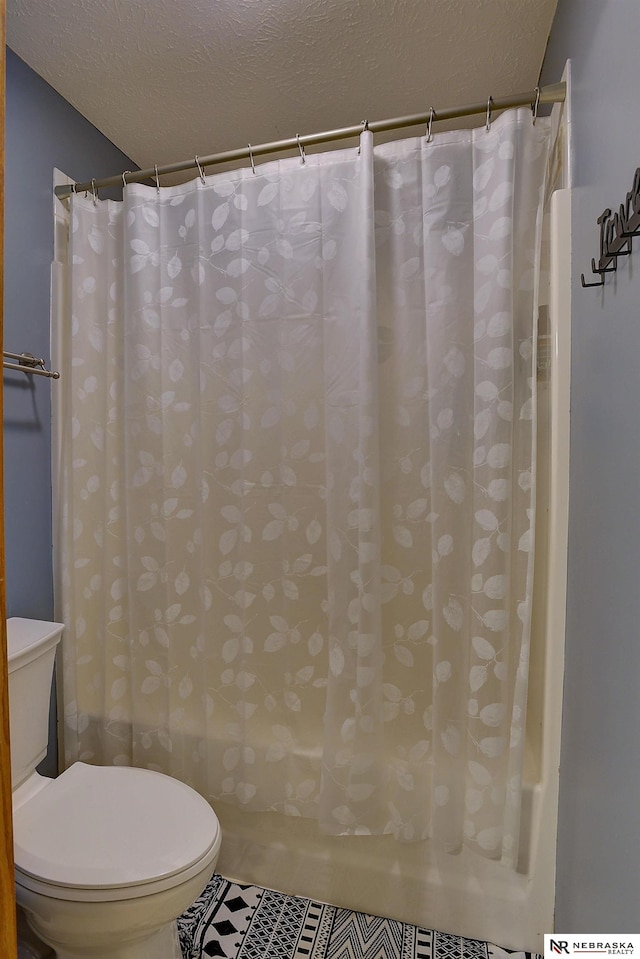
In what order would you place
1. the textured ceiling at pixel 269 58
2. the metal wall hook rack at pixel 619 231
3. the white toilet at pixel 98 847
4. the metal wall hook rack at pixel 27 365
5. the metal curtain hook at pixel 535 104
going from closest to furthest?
1. the metal wall hook rack at pixel 619 231
2. the white toilet at pixel 98 847
3. the metal curtain hook at pixel 535 104
4. the textured ceiling at pixel 269 58
5. the metal wall hook rack at pixel 27 365

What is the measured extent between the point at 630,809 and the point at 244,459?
1.21 m

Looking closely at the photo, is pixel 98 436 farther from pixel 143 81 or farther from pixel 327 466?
pixel 143 81

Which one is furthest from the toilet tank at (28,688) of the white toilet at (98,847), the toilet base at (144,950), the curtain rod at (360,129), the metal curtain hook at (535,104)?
the metal curtain hook at (535,104)

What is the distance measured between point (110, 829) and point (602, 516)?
4.40 feet

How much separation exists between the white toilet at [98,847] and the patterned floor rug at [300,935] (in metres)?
0.19

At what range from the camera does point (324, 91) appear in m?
1.75

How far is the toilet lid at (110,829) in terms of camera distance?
116 cm

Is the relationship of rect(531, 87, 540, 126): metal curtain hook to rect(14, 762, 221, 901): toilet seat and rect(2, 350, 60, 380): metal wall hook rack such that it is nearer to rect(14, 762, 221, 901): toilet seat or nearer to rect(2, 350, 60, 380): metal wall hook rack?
rect(2, 350, 60, 380): metal wall hook rack

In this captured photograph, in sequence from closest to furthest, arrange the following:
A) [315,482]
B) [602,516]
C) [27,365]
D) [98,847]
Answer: [602,516], [98,847], [315,482], [27,365]

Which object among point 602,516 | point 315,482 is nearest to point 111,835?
point 315,482

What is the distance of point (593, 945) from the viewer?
896 mm

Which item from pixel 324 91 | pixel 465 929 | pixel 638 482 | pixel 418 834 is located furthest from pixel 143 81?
pixel 465 929

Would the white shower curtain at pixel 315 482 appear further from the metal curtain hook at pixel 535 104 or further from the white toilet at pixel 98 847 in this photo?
the white toilet at pixel 98 847

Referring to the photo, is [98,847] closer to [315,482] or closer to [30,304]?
[315,482]
